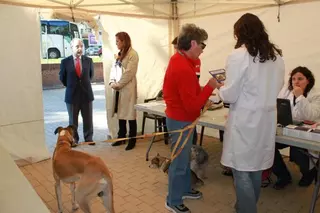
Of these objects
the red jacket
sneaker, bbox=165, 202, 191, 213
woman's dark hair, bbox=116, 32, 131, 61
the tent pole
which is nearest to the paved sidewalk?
woman's dark hair, bbox=116, 32, 131, 61

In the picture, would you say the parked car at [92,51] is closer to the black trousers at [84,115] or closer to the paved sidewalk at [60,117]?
the paved sidewalk at [60,117]

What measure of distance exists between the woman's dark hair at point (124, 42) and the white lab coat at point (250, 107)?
232 centimetres

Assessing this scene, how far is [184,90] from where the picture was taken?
1924 mm

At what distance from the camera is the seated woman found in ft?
7.78

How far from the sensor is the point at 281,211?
2439mm

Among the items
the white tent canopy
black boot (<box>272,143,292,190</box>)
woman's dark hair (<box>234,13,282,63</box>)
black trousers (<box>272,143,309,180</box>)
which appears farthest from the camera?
the white tent canopy

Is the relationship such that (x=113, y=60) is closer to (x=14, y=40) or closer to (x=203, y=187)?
(x=14, y=40)

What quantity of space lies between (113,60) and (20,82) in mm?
1279

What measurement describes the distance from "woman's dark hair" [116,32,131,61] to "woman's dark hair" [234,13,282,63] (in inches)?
91.2

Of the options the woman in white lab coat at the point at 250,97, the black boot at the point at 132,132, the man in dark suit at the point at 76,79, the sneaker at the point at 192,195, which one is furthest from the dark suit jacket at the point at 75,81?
the woman in white lab coat at the point at 250,97

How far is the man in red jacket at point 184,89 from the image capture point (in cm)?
192

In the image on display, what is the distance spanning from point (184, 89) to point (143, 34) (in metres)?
2.73

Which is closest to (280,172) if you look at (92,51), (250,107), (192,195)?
(192,195)

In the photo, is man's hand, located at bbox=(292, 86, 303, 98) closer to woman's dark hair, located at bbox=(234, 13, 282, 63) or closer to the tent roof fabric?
woman's dark hair, located at bbox=(234, 13, 282, 63)
